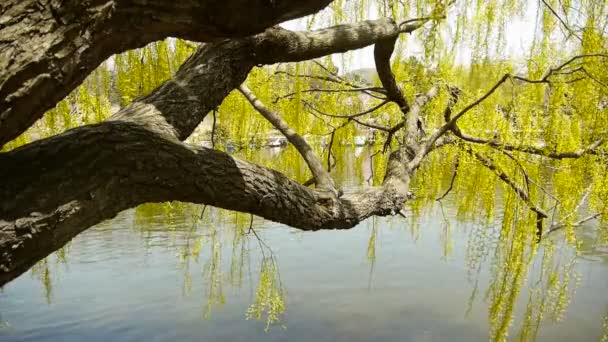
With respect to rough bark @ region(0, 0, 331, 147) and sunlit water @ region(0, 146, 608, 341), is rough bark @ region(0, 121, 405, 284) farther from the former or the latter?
sunlit water @ region(0, 146, 608, 341)

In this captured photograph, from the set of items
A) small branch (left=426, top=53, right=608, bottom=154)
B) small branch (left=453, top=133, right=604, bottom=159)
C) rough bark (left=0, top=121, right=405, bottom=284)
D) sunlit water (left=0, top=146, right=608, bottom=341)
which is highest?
small branch (left=426, top=53, right=608, bottom=154)

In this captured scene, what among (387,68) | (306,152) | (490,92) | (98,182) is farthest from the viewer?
(387,68)

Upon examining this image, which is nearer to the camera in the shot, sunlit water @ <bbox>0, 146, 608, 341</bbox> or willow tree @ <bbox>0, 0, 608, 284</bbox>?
willow tree @ <bbox>0, 0, 608, 284</bbox>

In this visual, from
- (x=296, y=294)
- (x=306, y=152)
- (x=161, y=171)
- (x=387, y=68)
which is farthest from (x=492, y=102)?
(x=296, y=294)

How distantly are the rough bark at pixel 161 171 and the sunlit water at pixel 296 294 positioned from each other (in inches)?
70.8

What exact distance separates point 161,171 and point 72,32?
32 cm

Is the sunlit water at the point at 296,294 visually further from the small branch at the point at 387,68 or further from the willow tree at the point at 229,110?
the small branch at the point at 387,68

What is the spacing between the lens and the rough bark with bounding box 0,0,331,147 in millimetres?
734

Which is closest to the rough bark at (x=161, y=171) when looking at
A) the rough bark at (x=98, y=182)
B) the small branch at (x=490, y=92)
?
the rough bark at (x=98, y=182)

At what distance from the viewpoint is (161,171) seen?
1006 millimetres

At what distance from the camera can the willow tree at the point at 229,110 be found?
79cm

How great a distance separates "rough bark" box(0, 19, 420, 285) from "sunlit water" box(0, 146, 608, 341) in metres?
1.80

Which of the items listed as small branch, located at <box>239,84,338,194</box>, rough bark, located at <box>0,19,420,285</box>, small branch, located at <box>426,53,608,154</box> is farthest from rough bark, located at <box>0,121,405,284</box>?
small branch, located at <box>426,53,608,154</box>

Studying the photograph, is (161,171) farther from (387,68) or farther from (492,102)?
(492,102)
